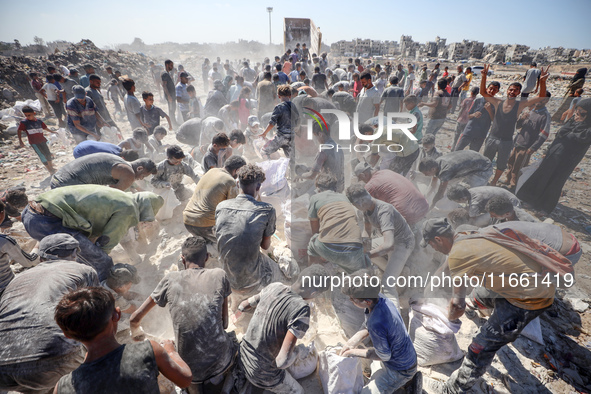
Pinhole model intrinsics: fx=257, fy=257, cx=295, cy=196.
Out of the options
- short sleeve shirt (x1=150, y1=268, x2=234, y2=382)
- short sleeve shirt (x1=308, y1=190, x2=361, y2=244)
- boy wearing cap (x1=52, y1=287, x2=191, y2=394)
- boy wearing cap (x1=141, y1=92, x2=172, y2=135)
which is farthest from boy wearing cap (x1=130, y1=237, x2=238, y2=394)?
boy wearing cap (x1=141, y1=92, x2=172, y2=135)

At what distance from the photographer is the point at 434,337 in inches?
90.6

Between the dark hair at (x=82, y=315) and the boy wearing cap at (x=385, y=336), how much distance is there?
61.2 inches

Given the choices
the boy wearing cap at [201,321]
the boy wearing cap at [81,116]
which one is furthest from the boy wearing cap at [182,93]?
the boy wearing cap at [201,321]

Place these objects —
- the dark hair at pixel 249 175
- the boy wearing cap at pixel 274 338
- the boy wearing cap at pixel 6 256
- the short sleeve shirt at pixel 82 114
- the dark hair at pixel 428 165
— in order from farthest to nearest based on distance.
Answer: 1. the short sleeve shirt at pixel 82 114
2. the dark hair at pixel 428 165
3. the dark hair at pixel 249 175
4. the boy wearing cap at pixel 6 256
5. the boy wearing cap at pixel 274 338

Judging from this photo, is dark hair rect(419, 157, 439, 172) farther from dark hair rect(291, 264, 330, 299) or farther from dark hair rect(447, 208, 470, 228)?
dark hair rect(291, 264, 330, 299)

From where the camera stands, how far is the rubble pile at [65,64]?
10.4 metres

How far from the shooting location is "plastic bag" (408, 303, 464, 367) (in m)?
2.29

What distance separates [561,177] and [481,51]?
39.8 metres

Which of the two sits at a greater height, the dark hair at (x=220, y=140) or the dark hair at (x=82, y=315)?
the dark hair at (x=220, y=140)

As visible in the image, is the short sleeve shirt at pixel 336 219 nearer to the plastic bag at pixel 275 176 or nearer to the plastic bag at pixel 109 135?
the plastic bag at pixel 275 176

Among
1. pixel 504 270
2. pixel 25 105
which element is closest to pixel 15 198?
pixel 504 270

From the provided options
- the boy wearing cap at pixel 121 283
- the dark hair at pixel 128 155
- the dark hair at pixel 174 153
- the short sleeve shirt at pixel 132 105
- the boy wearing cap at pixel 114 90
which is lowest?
the boy wearing cap at pixel 121 283

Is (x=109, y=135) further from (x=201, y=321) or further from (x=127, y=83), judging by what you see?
(x=201, y=321)

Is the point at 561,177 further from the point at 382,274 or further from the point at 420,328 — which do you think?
the point at 420,328
